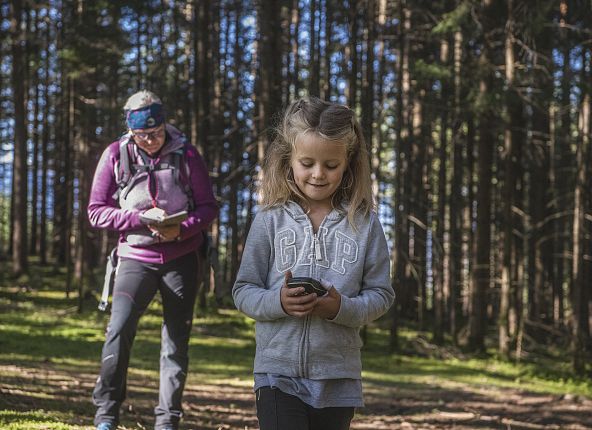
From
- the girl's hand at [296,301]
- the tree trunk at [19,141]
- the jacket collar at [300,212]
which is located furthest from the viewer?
the tree trunk at [19,141]

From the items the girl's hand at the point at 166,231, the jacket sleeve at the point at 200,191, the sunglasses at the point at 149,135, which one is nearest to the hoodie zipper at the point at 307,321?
the girl's hand at the point at 166,231

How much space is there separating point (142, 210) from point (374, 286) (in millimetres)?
2593

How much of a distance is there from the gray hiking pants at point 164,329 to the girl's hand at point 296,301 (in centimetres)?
261

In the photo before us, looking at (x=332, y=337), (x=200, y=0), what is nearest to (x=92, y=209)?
(x=332, y=337)

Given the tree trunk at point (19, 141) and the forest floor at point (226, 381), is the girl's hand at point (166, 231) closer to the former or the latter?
the forest floor at point (226, 381)

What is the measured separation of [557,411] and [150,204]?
8.40 m

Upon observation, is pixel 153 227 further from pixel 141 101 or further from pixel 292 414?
pixel 292 414

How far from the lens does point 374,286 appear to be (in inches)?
136

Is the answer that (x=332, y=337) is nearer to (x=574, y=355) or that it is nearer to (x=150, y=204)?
(x=150, y=204)

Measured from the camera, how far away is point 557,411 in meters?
11.7

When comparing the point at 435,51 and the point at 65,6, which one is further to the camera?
the point at 435,51

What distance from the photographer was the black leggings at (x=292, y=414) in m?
3.20

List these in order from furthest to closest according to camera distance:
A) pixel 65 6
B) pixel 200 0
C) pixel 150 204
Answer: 1. pixel 65 6
2. pixel 200 0
3. pixel 150 204

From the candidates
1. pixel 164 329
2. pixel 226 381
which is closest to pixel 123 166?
pixel 164 329
